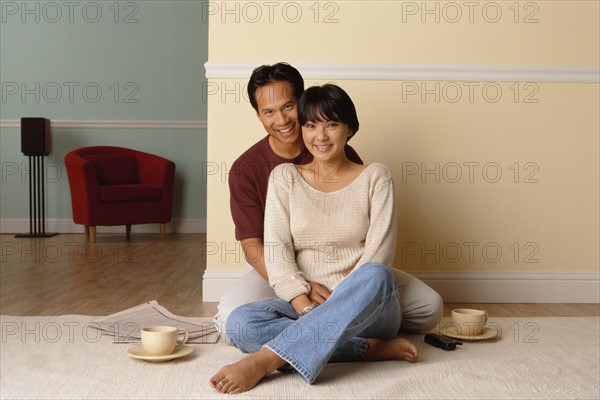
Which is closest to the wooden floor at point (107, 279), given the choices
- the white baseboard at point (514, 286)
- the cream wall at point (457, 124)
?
the white baseboard at point (514, 286)

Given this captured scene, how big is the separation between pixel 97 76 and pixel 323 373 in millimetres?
4836

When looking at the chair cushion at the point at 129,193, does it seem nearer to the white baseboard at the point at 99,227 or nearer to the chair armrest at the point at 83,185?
the chair armrest at the point at 83,185

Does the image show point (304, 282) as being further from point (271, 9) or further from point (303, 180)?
point (271, 9)

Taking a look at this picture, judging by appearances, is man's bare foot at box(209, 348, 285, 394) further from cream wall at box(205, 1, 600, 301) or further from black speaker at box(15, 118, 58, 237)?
black speaker at box(15, 118, 58, 237)

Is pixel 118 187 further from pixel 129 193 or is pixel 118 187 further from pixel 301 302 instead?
pixel 301 302

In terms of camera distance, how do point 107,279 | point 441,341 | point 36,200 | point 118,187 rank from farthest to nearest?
point 36,200, point 118,187, point 107,279, point 441,341

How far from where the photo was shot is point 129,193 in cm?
566

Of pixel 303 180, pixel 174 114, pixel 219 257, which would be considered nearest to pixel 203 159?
pixel 174 114

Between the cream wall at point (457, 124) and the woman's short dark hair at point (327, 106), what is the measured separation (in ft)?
3.05

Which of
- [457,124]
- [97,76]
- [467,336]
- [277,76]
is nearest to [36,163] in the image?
[97,76]

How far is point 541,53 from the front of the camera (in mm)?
3172

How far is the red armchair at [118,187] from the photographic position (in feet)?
18.2

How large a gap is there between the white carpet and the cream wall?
80 centimetres

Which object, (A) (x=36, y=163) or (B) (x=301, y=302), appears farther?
(A) (x=36, y=163)
